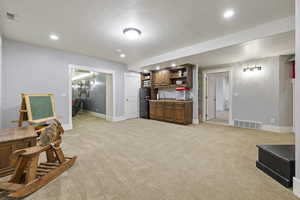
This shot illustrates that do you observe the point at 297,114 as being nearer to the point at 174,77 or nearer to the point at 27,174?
the point at 27,174

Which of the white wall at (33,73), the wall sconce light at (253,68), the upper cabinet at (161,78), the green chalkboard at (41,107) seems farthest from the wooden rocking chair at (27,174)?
the wall sconce light at (253,68)

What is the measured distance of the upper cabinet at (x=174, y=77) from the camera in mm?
5000

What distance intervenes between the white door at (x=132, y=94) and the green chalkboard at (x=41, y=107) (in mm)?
3228

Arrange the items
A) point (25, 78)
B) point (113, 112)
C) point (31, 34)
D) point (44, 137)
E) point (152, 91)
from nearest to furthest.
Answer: point (44, 137) → point (31, 34) → point (25, 78) → point (113, 112) → point (152, 91)

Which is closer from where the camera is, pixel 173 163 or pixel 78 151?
pixel 173 163

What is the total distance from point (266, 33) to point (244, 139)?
7.96 feet

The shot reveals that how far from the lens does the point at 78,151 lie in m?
2.53

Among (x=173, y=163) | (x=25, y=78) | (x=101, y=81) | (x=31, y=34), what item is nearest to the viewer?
(x=173, y=163)

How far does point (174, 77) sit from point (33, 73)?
15.4ft

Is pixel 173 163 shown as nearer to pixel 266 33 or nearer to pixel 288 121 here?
pixel 266 33

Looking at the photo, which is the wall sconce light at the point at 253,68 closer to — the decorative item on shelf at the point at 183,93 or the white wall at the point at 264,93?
the white wall at the point at 264,93

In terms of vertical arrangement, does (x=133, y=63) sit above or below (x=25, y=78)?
above

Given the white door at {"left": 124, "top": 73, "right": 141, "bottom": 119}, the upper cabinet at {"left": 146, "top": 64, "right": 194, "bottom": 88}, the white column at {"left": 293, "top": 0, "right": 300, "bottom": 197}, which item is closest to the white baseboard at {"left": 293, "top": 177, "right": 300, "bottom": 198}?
the white column at {"left": 293, "top": 0, "right": 300, "bottom": 197}

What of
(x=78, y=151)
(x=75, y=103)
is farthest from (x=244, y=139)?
(x=75, y=103)
